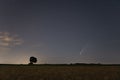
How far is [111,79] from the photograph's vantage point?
1936cm

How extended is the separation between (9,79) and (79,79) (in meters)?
5.33

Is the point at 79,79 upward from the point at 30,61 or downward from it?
downward

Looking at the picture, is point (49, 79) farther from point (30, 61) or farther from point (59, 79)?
point (30, 61)

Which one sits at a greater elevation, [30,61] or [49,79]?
[30,61]

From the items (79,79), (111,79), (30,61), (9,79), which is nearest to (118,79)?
(111,79)

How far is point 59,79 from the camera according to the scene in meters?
19.3

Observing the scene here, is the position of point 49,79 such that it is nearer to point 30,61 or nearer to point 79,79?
point 79,79

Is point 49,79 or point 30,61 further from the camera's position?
point 30,61

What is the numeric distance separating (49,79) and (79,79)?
2262 mm

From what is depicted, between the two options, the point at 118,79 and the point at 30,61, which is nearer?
the point at 118,79

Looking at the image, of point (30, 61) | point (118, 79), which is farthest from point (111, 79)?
point (30, 61)

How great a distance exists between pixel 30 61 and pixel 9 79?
487 ft

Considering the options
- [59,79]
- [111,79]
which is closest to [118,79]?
[111,79]

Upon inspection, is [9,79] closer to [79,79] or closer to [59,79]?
[59,79]
